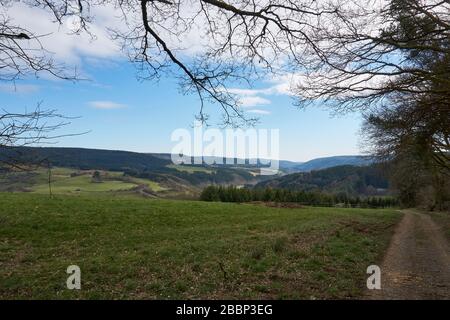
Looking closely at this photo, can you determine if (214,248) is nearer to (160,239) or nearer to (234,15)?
(160,239)

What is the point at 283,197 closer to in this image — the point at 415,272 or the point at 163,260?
the point at 415,272

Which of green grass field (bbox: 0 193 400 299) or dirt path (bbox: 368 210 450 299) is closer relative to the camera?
green grass field (bbox: 0 193 400 299)

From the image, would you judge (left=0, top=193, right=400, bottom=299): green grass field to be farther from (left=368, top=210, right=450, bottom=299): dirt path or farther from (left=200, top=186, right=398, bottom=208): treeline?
(left=200, top=186, right=398, bottom=208): treeline

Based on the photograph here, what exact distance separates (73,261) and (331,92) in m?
10.6

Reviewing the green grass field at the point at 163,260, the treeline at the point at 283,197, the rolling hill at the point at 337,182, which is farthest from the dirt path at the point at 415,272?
the rolling hill at the point at 337,182

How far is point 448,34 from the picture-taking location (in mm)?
12602

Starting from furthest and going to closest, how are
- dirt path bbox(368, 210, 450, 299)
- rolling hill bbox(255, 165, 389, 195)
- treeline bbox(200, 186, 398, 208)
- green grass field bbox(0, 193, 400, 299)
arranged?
rolling hill bbox(255, 165, 389, 195)
treeline bbox(200, 186, 398, 208)
dirt path bbox(368, 210, 450, 299)
green grass field bbox(0, 193, 400, 299)

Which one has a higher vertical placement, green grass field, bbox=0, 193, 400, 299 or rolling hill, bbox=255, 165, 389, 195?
green grass field, bbox=0, 193, 400, 299

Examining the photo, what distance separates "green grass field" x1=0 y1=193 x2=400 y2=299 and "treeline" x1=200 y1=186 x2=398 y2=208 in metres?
60.1

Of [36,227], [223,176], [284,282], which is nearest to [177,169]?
[223,176]

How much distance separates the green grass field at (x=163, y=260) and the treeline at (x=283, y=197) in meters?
60.1

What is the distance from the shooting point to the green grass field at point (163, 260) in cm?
912

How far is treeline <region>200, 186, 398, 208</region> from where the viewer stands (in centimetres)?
8449

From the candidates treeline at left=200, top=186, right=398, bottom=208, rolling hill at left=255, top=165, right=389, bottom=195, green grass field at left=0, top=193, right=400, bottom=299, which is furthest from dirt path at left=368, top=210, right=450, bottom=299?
rolling hill at left=255, top=165, right=389, bottom=195
